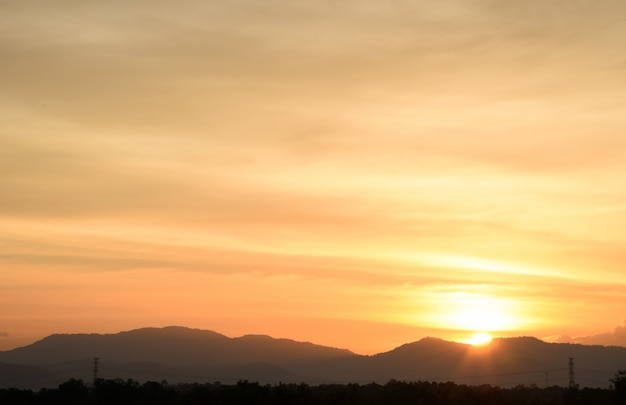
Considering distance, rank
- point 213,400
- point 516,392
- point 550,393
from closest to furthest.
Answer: point 213,400 < point 516,392 < point 550,393

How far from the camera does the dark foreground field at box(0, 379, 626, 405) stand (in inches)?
3888

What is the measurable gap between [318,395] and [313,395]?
268 centimetres

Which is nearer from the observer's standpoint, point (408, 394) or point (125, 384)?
point (408, 394)

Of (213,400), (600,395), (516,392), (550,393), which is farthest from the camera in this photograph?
(550,393)

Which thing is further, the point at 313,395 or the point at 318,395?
the point at 318,395

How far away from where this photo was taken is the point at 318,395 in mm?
112750

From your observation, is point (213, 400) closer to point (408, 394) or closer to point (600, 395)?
point (408, 394)

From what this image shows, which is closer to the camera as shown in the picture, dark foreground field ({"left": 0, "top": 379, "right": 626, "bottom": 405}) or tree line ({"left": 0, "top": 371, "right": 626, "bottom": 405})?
tree line ({"left": 0, "top": 371, "right": 626, "bottom": 405})

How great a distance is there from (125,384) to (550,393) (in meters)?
55.8

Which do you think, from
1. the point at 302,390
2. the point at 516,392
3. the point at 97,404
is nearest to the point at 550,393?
the point at 516,392

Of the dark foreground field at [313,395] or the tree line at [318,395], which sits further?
the dark foreground field at [313,395]

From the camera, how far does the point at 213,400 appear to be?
106 meters

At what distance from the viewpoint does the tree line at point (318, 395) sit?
9831 cm

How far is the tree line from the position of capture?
9831cm
